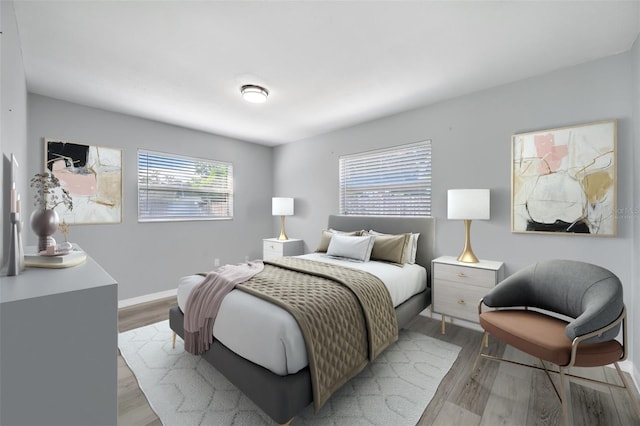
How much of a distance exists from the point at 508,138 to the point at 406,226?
140 cm

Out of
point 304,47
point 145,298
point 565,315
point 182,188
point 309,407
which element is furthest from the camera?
point 182,188

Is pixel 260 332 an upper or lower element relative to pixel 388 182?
lower

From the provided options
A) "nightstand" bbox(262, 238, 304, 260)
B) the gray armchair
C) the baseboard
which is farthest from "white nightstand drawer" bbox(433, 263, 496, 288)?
the baseboard

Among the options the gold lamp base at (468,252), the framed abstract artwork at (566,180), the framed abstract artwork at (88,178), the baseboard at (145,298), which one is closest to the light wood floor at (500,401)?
the gold lamp base at (468,252)

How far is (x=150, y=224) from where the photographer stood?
376cm

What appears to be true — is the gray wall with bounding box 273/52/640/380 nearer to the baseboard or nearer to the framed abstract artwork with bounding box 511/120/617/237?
the framed abstract artwork with bounding box 511/120/617/237

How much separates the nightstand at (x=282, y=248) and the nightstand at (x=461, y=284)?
2.41 meters

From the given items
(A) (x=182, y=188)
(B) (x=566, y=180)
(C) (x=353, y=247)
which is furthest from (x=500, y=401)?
(A) (x=182, y=188)

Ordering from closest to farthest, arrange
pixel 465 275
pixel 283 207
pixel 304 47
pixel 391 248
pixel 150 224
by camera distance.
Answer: pixel 304 47 → pixel 465 275 → pixel 391 248 → pixel 150 224 → pixel 283 207

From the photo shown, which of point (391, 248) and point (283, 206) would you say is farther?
point (283, 206)

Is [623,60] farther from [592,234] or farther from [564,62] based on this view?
[592,234]

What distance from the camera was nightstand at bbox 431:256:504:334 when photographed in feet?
8.22

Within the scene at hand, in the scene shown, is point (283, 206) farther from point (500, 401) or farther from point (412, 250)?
point (500, 401)

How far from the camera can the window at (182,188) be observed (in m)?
3.76
